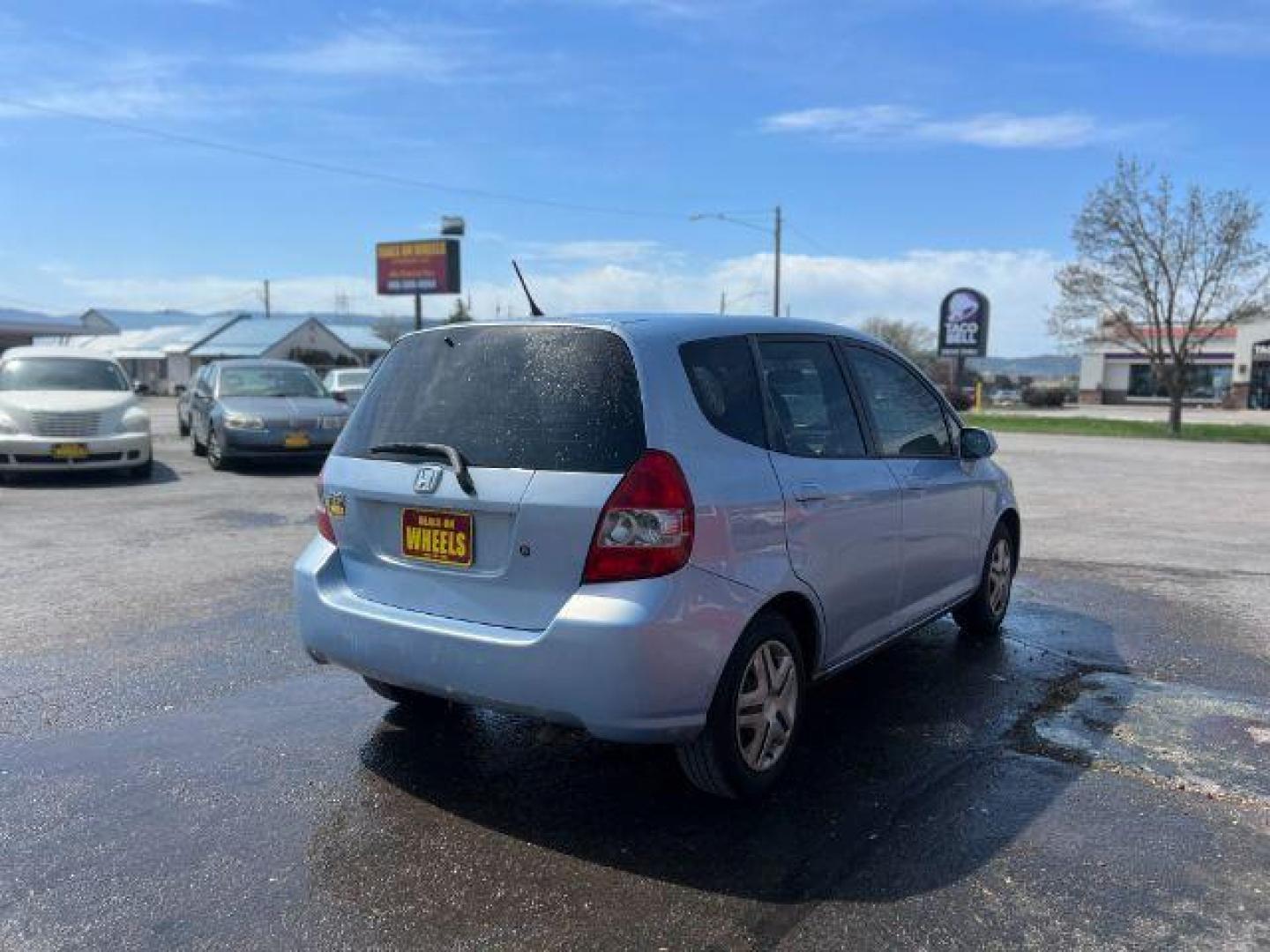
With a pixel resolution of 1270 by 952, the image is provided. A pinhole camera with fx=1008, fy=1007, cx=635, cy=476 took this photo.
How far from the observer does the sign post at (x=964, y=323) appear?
39.3m

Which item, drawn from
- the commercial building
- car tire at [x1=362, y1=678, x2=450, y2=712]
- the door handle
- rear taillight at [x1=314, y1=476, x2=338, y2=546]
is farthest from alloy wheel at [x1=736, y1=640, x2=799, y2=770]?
the commercial building

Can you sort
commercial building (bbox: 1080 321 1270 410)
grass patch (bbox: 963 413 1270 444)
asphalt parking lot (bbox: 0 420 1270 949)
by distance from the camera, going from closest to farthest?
asphalt parking lot (bbox: 0 420 1270 949) → grass patch (bbox: 963 413 1270 444) → commercial building (bbox: 1080 321 1270 410)

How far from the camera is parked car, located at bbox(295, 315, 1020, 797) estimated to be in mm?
3215

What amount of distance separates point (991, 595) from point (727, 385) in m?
3.01

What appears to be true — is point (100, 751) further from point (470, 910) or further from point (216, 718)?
point (470, 910)

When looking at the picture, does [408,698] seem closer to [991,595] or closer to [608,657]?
[608,657]

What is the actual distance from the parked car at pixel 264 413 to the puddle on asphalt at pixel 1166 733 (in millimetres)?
10990

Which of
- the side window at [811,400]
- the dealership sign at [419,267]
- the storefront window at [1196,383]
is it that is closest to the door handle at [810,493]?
the side window at [811,400]

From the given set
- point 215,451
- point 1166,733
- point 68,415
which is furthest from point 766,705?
point 215,451

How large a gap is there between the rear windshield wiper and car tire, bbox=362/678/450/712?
3.47ft

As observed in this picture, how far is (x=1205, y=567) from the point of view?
27.2 feet

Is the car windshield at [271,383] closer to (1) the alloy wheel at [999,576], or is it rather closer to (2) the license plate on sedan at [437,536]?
(1) the alloy wheel at [999,576]

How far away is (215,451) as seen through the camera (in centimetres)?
1436

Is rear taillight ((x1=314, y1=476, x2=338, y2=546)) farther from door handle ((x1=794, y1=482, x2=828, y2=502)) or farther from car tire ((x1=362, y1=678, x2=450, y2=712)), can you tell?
door handle ((x1=794, y1=482, x2=828, y2=502))
